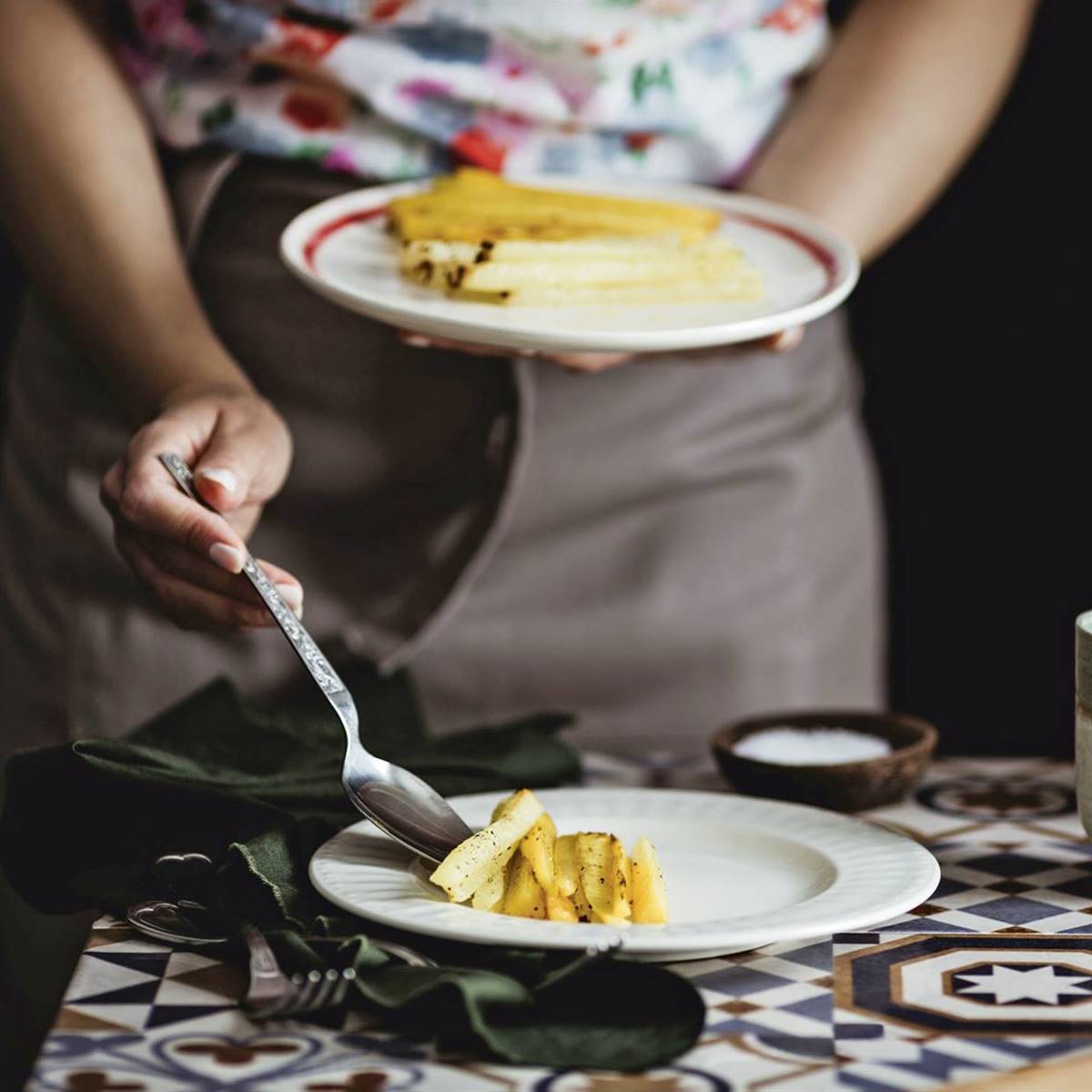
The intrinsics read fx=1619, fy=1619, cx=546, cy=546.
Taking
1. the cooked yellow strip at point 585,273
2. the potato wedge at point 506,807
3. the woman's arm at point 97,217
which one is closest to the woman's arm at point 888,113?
the cooked yellow strip at point 585,273

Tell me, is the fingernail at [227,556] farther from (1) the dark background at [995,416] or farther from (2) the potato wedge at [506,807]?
(1) the dark background at [995,416]

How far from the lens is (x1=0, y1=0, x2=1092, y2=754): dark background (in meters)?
1.84

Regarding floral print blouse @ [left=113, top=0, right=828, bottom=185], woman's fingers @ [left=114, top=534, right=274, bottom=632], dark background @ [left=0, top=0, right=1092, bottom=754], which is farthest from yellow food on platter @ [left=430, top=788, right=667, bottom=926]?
dark background @ [left=0, top=0, right=1092, bottom=754]

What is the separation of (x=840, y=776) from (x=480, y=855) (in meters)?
0.26

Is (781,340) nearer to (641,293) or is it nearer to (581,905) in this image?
(641,293)

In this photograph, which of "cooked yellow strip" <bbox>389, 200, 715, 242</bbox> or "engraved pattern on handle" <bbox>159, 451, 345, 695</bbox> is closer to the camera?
"engraved pattern on handle" <bbox>159, 451, 345, 695</bbox>

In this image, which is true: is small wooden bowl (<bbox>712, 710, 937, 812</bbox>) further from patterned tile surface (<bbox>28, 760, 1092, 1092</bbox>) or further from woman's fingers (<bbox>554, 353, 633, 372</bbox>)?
woman's fingers (<bbox>554, 353, 633, 372</bbox>)

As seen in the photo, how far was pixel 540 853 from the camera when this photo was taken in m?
0.66

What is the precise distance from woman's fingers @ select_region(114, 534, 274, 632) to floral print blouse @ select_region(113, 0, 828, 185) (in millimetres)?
357

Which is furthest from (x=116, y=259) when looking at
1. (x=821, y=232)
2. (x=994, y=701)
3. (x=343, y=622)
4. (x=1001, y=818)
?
(x=994, y=701)

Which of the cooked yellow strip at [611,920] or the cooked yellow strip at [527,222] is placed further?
the cooked yellow strip at [527,222]

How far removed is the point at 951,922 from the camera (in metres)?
0.70

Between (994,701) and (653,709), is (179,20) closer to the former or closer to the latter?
(653,709)

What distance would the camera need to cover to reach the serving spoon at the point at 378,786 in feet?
2.36
